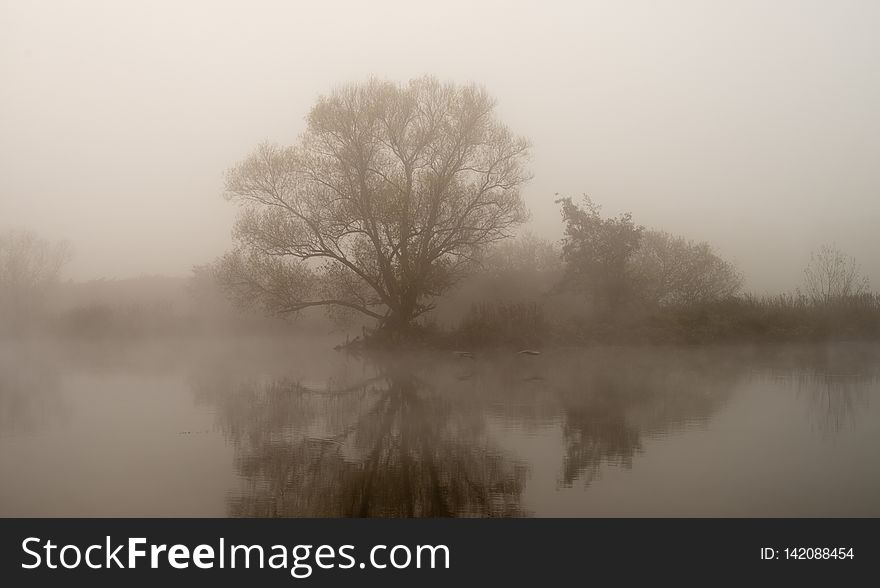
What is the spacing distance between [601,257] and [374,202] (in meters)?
9.14

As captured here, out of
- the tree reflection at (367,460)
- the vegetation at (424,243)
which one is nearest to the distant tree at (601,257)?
the vegetation at (424,243)

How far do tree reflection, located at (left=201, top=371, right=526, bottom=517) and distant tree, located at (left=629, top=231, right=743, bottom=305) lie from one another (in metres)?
19.7

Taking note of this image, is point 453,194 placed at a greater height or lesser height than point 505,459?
greater

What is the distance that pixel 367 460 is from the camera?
7668mm

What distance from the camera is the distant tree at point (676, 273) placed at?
30.5 metres

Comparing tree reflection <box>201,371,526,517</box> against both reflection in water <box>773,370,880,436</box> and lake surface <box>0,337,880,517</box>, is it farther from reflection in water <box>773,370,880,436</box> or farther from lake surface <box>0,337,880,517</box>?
reflection in water <box>773,370,880,436</box>

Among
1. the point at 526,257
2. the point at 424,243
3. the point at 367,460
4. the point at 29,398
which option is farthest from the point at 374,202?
the point at 367,460

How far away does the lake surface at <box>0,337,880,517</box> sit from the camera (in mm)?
6082

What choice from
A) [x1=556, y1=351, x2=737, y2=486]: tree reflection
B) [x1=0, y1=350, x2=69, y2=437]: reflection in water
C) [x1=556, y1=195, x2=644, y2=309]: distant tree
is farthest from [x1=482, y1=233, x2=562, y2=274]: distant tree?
[x1=0, y1=350, x2=69, y2=437]: reflection in water
